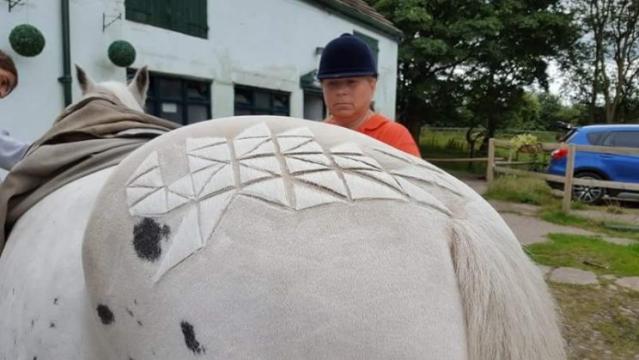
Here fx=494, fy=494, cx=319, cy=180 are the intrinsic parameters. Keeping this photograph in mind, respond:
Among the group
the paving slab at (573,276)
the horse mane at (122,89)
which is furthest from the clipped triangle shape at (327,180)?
the paving slab at (573,276)

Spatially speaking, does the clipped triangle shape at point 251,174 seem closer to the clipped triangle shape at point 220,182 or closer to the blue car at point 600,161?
the clipped triangle shape at point 220,182

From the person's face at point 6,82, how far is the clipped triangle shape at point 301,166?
168 centimetres

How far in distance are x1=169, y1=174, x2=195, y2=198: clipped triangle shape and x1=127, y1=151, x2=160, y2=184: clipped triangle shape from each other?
0.09 metres

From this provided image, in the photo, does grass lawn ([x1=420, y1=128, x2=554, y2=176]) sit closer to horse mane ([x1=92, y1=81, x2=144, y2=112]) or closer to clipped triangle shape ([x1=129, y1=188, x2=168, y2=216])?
horse mane ([x1=92, y1=81, x2=144, y2=112])

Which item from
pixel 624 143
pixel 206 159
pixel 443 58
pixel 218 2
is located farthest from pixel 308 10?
pixel 206 159

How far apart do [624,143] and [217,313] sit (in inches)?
426

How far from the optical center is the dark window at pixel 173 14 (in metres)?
6.39

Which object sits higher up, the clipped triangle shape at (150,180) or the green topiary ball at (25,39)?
the green topiary ball at (25,39)

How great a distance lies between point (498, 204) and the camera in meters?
9.02

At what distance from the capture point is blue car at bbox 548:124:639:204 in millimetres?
9398

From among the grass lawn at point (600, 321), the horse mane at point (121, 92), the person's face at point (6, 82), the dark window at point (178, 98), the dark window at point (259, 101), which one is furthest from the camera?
the dark window at point (259, 101)

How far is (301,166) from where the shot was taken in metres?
0.96

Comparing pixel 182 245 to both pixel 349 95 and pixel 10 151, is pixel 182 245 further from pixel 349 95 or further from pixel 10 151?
pixel 10 151

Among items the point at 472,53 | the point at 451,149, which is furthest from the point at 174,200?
the point at 451,149
